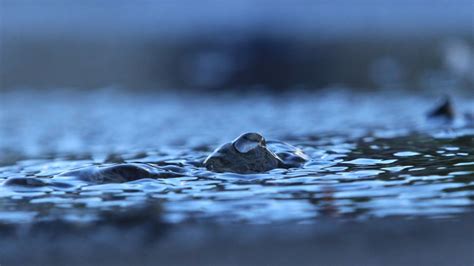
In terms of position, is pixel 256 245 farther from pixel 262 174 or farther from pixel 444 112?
pixel 444 112

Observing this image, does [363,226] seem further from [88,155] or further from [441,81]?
[441,81]

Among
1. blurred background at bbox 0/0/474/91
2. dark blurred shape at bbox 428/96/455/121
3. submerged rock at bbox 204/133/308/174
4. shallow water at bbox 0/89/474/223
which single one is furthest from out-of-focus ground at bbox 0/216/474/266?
blurred background at bbox 0/0/474/91

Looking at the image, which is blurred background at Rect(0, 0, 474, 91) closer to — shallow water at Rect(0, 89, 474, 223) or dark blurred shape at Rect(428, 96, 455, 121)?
shallow water at Rect(0, 89, 474, 223)

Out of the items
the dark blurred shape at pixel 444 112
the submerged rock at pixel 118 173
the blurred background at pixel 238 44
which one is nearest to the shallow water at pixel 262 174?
the submerged rock at pixel 118 173

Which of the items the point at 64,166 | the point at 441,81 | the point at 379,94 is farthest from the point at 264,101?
the point at 64,166

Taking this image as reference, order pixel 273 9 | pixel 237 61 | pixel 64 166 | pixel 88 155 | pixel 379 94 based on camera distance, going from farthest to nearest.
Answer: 1. pixel 273 9
2. pixel 237 61
3. pixel 379 94
4. pixel 88 155
5. pixel 64 166

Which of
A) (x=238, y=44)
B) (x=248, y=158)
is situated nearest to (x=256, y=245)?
(x=248, y=158)

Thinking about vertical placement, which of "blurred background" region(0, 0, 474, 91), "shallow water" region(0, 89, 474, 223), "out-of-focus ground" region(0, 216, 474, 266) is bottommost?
"out-of-focus ground" region(0, 216, 474, 266)

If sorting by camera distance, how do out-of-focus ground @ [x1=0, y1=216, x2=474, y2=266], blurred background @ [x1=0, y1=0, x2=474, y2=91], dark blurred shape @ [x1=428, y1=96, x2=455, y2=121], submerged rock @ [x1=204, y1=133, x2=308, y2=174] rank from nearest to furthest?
out-of-focus ground @ [x1=0, y1=216, x2=474, y2=266]
submerged rock @ [x1=204, y1=133, x2=308, y2=174]
dark blurred shape @ [x1=428, y1=96, x2=455, y2=121]
blurred background @ [x1=0, y1=0, x2=474, y2=91]

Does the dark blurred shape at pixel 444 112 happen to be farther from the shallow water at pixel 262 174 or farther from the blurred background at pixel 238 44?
the blurred background at pixel 238 44
